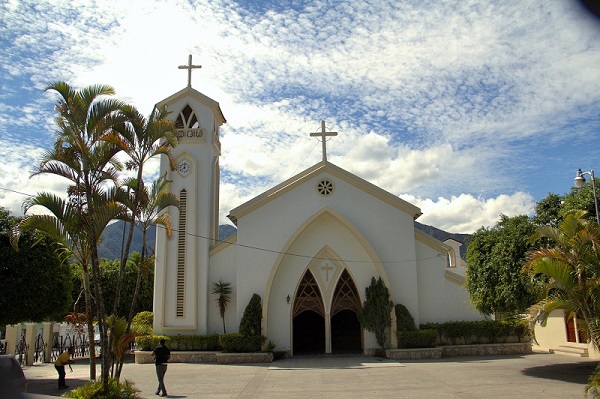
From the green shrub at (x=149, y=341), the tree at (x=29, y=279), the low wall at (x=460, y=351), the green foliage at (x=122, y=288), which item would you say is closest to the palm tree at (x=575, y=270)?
the low wall at (x=460, y=351)

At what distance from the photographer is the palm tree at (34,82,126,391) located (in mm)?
11625

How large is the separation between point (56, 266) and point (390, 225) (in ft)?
46.3

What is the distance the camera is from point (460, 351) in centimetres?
2248

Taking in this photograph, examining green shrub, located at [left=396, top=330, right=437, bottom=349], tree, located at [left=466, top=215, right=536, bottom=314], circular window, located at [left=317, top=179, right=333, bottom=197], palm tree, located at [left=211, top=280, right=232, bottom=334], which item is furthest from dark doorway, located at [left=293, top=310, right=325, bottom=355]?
tree, located at [left=466, top=215, right=536, bottom=314]

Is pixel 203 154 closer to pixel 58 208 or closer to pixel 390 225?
pixel 390 225

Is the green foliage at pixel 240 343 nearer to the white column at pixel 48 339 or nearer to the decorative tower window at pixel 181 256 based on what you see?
the decorative tower window at pixel 181 256

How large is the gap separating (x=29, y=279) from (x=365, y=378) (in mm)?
10854

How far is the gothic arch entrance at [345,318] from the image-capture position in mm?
24156

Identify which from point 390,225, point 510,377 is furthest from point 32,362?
point 510,377

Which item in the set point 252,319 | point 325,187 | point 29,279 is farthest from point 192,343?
point 325,187

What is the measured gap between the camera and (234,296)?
2409 centimetres

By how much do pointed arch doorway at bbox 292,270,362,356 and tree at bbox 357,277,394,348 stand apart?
1.18 metres

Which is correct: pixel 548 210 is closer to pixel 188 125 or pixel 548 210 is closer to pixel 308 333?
pixel 308 333

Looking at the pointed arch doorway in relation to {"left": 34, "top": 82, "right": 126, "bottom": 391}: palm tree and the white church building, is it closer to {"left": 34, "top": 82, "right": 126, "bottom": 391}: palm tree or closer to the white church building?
the white church building
